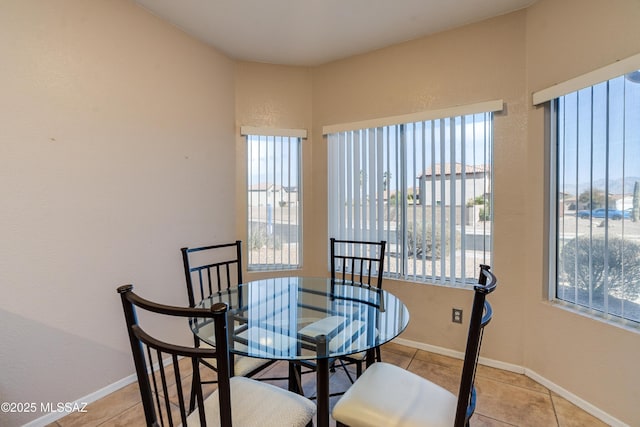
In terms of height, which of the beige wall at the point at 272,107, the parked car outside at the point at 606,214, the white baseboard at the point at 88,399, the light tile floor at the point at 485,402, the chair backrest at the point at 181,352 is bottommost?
the light tile floor at the point at 485,402

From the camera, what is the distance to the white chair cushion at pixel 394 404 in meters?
1.20

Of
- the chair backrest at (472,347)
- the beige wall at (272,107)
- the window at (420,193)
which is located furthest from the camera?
the beige wall at (272,107)

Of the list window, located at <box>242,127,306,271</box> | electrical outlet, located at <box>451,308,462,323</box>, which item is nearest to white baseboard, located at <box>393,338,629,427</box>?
electrical outlet, located at <box>451,308,462,323</box>

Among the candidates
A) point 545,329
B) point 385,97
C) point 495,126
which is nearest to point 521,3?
point 495,126

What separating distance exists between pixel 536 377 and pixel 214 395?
7.29 ft

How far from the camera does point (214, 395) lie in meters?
1.36

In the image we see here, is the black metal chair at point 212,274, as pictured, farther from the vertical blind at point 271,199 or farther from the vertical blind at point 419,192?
the vertical blind at point 419,192

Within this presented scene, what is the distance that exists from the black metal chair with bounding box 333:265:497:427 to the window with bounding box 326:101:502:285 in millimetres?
1206

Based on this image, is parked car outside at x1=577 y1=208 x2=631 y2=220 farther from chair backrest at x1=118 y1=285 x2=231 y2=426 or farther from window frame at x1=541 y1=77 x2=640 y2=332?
chair backrest at x1=118 y1=285 x2=231 y2=426

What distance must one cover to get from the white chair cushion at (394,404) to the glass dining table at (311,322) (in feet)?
0.41

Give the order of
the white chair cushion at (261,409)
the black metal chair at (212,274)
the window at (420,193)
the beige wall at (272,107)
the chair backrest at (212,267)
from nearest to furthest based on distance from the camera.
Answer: the white chair cushion at (261,409), the black metal chair at (212,274), the window at (420,193), the chair backrest at (212,267), the beige wall at (272,107)

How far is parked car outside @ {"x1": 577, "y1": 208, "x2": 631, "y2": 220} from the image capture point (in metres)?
1.73

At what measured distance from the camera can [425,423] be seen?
3.88 feet

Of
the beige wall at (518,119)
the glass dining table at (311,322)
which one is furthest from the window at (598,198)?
the glass dining table at (311,322)
